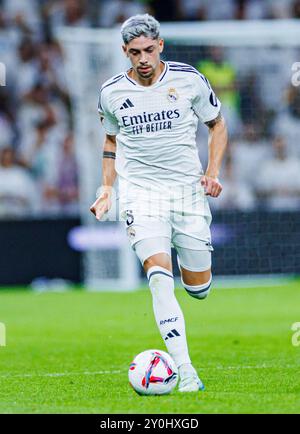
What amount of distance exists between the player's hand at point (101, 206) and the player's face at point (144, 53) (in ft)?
3.13

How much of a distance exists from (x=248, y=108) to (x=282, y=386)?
11.4 m

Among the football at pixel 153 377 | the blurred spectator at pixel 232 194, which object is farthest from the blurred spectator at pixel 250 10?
the football at pixel 153 377

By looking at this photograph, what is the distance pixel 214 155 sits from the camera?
9.09m

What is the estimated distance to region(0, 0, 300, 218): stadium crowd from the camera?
1952 centimetres

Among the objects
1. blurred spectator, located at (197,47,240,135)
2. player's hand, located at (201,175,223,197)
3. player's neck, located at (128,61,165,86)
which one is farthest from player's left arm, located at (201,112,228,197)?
blurred spectator, located at (197,47,240,135)

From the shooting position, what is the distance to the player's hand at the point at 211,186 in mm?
Result: 8617

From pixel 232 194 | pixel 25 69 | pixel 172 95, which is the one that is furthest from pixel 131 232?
pixel 25 69

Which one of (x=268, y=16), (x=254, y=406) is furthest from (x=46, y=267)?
(x=254, y=406)

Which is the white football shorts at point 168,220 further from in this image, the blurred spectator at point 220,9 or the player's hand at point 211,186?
the blurred spectator at point 220,9

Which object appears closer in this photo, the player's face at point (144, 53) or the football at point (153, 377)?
the football at point (153, 377)

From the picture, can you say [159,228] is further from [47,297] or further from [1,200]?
[1,200]

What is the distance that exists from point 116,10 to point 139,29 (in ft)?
46.9
